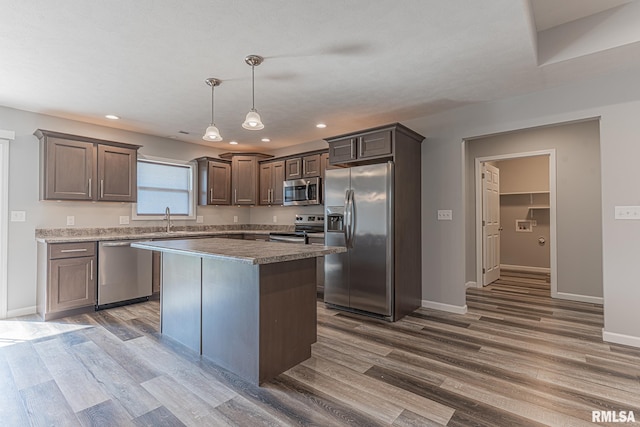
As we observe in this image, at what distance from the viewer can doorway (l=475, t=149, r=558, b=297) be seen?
4.54 m

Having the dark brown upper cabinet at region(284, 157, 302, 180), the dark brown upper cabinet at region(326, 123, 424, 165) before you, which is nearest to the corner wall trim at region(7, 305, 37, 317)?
the dark brown upper cabinet at region(284, 157, 302, 180)

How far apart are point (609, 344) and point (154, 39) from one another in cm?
453

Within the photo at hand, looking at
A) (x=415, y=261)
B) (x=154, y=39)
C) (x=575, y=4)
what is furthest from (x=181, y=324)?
(x=575, y=4)

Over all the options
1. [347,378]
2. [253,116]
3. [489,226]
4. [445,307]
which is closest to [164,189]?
[253,116]

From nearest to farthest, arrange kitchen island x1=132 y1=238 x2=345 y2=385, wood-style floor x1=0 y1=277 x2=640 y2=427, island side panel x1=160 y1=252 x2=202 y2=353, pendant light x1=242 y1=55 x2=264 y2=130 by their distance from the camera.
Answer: wood-style floor x1=0 y1=277 x2=640 y2=427
kitchen island x1=132 y1=238 x2=345 y2=385
pendant light x1=242 y1=55 x2=264 y2=130
island side panel x1=160 y1=252 x2=202 y2=353

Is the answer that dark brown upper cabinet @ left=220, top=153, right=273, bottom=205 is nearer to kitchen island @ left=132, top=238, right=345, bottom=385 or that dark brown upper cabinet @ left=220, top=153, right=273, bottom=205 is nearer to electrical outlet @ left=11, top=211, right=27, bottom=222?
electrical outlet @ left=11, top=211, right=27, bottom=222

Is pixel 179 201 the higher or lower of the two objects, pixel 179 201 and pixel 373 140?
the lower

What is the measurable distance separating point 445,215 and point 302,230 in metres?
2.20

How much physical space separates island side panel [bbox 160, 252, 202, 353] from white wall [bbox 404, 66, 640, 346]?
9.01ft

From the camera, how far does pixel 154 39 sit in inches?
89.9

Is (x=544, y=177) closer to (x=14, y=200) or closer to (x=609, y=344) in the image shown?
(x=609, y=344)

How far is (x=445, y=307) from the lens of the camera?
12.6ft

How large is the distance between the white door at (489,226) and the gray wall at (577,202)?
841 millimetres

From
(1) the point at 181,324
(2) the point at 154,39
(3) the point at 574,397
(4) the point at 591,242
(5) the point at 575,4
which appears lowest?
(3) the point at 574,397
